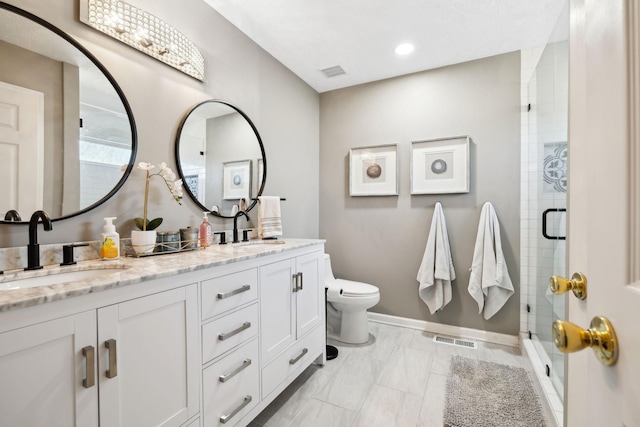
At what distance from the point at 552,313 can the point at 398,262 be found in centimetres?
123

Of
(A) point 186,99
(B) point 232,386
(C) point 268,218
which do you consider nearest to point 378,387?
(B) point 232,386

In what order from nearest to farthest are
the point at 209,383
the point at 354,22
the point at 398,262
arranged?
the point at 209,383, the point at 354,22, the point at 398,262

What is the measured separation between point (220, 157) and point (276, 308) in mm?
1095

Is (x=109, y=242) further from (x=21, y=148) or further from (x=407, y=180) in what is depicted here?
(x=407, y=180)

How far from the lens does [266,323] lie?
4.84 ft

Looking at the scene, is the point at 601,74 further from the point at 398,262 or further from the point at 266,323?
the point at 398,262

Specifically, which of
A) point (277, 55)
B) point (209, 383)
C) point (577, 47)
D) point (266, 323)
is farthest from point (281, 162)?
point (577, 47)

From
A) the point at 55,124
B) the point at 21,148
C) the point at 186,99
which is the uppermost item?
the point at 186,99

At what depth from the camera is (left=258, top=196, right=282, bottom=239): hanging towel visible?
210cm

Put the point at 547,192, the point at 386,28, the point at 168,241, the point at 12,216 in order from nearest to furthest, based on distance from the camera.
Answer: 1. the point at 12,216
2. the point at 168,241
3. the point at 547,192
4. the point at 386,28

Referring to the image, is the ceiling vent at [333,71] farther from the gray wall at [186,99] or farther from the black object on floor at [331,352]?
the black object on floor at [331,352]

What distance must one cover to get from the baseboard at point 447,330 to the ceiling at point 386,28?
237 cm

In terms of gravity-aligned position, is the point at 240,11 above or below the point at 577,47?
above

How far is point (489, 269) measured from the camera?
90.7 inches
